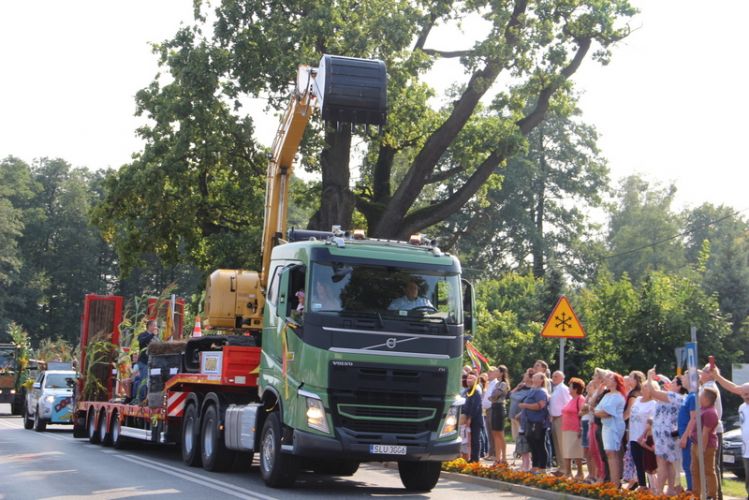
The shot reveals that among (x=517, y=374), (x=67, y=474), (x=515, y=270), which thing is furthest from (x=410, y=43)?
(x=515, y=270)

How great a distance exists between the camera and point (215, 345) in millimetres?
18703

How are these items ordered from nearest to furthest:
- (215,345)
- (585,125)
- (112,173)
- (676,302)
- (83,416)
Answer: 1. (215,345)
2. (83,416)
3. (676,302)
4. (112,173)
5. (585,125)

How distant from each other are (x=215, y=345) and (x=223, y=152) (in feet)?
42.8

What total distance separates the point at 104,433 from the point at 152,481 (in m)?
9.17

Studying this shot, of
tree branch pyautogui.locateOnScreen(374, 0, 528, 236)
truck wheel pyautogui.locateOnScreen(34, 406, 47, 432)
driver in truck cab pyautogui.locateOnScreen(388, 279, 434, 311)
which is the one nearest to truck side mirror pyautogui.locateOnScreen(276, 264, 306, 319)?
driver in truck cab pyautogui.locateOnScreen(388, 279, 434, 311)

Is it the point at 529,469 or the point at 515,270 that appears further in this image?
the point at 515,270

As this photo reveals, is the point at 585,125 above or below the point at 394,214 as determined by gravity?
above

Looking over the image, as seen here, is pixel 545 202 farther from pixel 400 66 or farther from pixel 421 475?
pixel 421 475

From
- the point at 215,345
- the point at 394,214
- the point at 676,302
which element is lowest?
the point at 215,345

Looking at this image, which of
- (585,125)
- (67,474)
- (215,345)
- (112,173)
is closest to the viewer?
(67,474)

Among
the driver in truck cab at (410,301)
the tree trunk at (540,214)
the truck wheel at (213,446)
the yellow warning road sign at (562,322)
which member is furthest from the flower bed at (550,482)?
the tree trunk at (540,214)

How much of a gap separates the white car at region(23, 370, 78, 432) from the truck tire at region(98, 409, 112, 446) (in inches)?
250

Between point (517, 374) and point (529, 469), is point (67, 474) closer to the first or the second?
point (529, 469)

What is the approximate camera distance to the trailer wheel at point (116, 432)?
2402cm
